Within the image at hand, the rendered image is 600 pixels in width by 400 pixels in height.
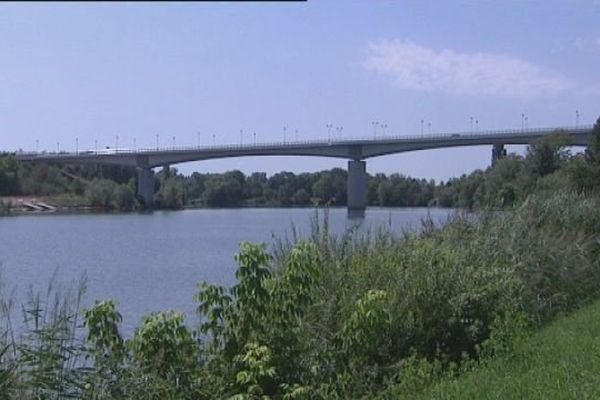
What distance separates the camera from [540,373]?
921 centimetres

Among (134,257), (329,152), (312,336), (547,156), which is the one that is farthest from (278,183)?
(312,336)

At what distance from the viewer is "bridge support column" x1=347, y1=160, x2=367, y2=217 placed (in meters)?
68.6

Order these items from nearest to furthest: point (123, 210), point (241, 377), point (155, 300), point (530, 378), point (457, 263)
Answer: point (530, 378) → point (241, 377) → point (457, 263) → point (155, 300) → point (123, 210)

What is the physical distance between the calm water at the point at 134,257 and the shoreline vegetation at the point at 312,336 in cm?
235

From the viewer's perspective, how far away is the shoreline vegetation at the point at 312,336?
9.48 m

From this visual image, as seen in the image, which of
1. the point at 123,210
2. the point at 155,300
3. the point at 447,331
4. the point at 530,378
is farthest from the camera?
the point at 123,210

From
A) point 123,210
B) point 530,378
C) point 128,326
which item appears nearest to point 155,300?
point 128,326

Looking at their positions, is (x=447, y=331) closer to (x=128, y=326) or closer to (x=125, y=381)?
(x=125, y=381)

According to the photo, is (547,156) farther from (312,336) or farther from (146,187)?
(146,187)

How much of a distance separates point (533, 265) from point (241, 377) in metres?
7.28

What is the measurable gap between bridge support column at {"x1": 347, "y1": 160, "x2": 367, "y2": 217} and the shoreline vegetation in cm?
5175

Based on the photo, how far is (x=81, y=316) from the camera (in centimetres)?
1032

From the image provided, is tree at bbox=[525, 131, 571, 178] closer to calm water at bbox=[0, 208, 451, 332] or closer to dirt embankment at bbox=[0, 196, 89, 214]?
calm water at bbox=[0, 208, 451, 332]

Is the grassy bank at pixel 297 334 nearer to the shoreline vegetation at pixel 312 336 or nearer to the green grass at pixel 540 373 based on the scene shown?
the shoreline vegetation at pixel 312 336
